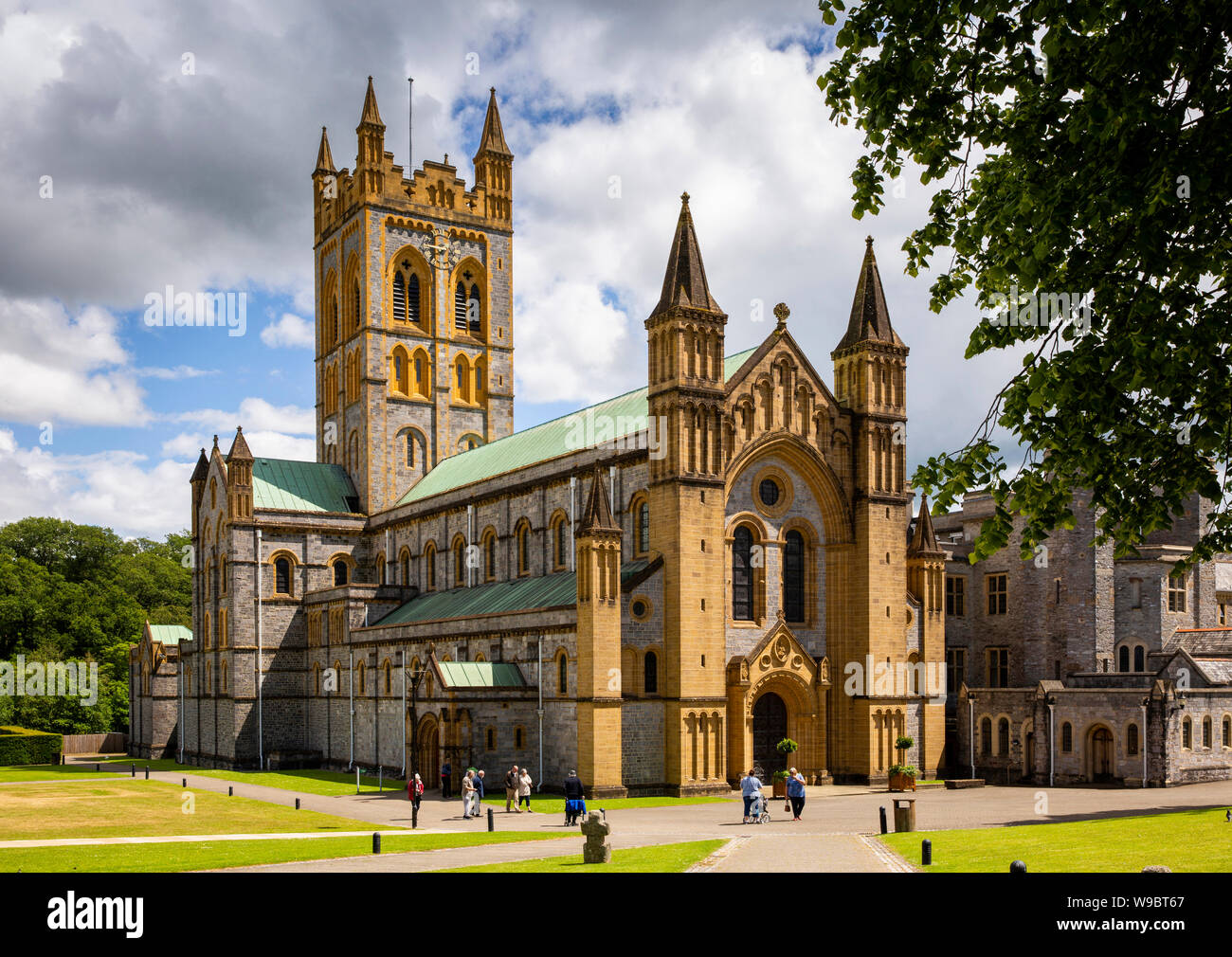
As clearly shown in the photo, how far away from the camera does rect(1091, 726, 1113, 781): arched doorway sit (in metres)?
47.2

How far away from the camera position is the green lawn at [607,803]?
39562mm

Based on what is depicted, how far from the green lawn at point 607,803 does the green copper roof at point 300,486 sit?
31387mm

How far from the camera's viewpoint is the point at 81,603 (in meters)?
94.0

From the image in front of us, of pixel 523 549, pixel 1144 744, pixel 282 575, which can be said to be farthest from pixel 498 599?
pixel 1144 744

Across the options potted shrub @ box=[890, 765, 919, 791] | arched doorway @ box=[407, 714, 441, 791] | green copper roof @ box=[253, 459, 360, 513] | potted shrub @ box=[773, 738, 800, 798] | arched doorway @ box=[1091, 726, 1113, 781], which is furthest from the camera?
green copper roof @ box=[253, 459, 360, 513]

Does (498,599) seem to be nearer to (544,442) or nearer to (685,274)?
(544,442)

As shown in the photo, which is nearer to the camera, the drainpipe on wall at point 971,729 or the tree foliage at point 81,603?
the drainpipe on wall at point 971,729

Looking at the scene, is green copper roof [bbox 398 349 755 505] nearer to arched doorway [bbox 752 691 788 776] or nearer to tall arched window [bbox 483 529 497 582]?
tall arched window [bbox 483 529 497 582]

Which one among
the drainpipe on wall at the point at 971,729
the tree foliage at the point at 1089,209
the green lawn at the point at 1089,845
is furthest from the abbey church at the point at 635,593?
the tree foliage at the point at 1089,209

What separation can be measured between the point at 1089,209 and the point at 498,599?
137 ft

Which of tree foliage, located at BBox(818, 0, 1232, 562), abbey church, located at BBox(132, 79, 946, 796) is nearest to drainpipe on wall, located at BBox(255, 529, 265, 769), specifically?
abbey church, located at BBox(132, 79, 946, 796)

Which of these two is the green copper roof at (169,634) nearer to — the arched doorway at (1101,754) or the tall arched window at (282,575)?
the tall arched window at (282,575)

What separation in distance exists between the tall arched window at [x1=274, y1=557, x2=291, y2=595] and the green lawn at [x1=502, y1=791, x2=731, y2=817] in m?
28.0

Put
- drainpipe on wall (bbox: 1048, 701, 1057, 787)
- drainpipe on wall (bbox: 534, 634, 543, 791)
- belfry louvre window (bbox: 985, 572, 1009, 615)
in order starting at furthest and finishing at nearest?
belfry louvre window (bbox: 985, 572, 1009, 615), drainpipe on wall (bbox: 1048, 701, 1057, 787), drainpipe on wall (bbox: 534, 634, 543, 791)
